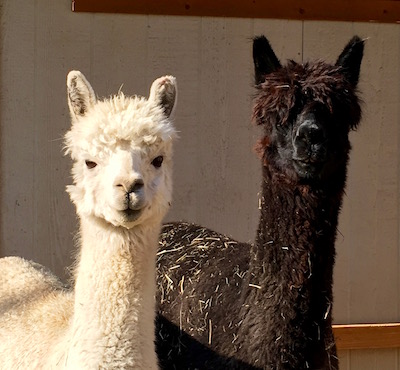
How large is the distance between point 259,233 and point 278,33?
273 cm

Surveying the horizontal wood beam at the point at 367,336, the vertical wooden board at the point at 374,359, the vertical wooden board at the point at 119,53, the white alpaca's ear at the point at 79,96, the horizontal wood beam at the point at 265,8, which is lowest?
the vertical wooden board at the point at 374,359

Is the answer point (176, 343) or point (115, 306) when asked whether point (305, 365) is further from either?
point (115, 306)

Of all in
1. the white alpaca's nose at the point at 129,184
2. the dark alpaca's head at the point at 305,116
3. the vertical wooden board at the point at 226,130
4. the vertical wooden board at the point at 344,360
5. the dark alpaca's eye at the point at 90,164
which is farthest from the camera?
the vertical wooden board at the point at 344,360

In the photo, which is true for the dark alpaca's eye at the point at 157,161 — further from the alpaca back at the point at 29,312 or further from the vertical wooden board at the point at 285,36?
the vertical wooden board at the point at 285,36

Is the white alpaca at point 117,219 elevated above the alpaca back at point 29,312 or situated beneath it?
elevated above

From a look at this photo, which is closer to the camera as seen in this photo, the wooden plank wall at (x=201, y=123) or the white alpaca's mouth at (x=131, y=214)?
the white alpaca's mouth at (x=131, y=214)

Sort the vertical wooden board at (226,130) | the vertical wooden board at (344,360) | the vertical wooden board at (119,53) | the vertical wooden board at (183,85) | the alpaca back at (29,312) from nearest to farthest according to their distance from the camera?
the alpaca back at (29,312) → the vertical wooden board at (119,53) → the vertical wooden board at (183,85) → the vertical wooden board at (226,130) → the vertical wooden board at (344,360)

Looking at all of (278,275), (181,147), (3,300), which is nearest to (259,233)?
(278,275)

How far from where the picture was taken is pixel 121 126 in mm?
4086

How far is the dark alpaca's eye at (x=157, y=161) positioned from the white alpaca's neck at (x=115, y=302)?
0.25 meters

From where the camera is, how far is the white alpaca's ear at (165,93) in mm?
4348

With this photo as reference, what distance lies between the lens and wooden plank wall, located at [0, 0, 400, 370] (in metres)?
6.92

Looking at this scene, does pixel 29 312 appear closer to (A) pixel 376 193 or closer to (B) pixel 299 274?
(B) pixel 299 274

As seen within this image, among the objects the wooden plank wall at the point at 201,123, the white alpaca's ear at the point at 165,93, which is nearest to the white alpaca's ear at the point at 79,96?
the white alpaca's ear at the point at 165,93
